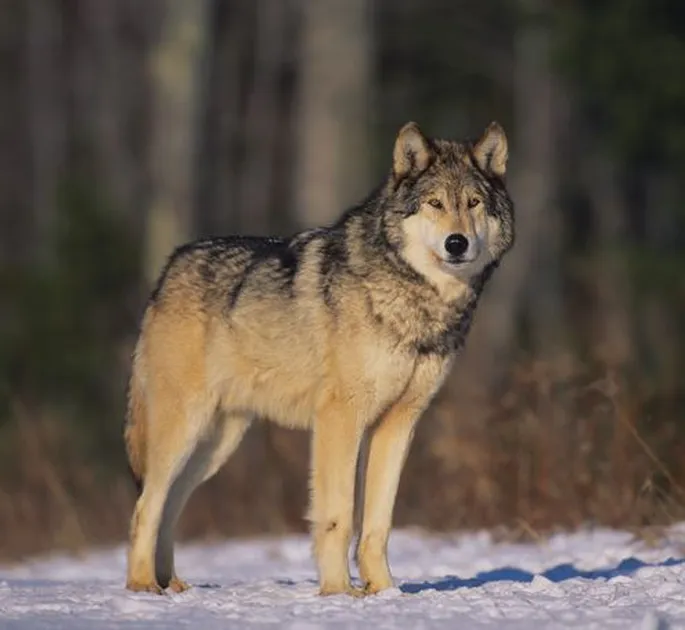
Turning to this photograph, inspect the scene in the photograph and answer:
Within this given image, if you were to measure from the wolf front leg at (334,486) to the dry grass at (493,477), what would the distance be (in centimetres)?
186

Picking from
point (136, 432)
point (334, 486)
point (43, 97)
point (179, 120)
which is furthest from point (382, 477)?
point (43, 97)

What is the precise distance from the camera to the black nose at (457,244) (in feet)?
24.7

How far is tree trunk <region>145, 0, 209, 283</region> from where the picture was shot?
61.7ft

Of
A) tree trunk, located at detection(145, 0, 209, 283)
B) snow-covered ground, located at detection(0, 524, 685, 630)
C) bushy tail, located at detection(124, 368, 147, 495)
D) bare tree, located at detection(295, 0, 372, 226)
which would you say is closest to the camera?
snow-covered ground, located at detection(0, 524, 685, 630)

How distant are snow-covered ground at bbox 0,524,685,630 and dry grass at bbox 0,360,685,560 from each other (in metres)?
0.42

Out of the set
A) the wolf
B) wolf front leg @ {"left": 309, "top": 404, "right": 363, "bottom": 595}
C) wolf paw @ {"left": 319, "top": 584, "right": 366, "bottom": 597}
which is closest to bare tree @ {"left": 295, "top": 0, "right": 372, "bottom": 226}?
the wolf

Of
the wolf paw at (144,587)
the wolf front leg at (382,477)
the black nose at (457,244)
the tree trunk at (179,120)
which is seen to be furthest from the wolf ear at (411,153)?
the tree trunk at (179,120)

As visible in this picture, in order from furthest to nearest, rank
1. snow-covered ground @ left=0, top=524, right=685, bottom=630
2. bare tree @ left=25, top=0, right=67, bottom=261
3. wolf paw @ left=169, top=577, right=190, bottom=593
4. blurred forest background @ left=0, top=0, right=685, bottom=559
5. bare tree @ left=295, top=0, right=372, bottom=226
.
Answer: bare tree @ left=25, top=0, right=67, bottom=261 < bare tree @ left=295, top=0, right=372, bottom=226 < blurred forest background @ left=0, top=0, right=685, bottom=559 < wolf paw @ left=169, top=577, right=190, bottom=593 < snow-covered ground @ left=0, top=524, right=685, bottom=630

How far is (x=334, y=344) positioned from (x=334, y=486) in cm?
63

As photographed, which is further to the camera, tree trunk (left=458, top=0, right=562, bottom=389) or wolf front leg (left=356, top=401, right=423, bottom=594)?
tree trunk (left=458, top=0, right=562, bottom=389)

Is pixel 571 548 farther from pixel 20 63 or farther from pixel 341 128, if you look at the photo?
pixel 20 63

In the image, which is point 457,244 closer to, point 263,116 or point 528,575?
point 528,575

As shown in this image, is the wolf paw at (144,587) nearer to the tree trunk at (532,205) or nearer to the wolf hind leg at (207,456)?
the wolf hind leg at (207,456)

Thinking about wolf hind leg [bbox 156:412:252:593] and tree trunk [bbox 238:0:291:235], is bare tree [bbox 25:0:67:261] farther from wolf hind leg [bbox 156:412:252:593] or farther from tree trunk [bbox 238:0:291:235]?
wolf hind leg [bbox 156:412:252:593]
